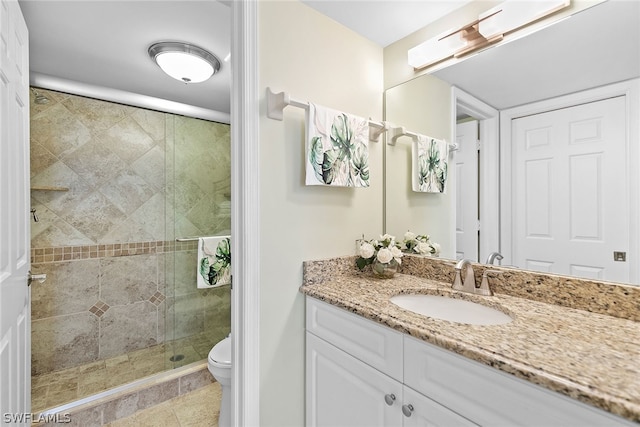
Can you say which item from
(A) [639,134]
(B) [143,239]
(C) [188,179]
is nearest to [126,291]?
(B) [143,239]

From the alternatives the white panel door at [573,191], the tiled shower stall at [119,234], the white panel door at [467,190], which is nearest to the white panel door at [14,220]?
the tiled shower stall at [119,234]

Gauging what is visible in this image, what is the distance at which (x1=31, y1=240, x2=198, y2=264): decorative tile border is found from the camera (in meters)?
2.23

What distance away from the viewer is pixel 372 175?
1.65m

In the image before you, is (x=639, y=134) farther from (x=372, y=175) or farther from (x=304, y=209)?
(x=304, y=209)

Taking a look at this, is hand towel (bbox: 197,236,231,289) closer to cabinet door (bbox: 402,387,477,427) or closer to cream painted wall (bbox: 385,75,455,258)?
cream painted wall (bbox: 385,75,455,258)

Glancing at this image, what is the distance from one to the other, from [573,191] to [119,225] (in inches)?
119

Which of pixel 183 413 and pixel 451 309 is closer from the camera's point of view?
pixel 451 309

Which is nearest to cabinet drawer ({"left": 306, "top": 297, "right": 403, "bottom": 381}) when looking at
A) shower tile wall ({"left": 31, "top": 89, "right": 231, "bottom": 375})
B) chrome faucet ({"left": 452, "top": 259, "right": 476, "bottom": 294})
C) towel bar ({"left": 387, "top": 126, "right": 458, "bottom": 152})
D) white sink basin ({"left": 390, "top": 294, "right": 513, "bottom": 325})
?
white sink basin ({"left": 390, "top": 294, "right": 513, "bottom": 325})

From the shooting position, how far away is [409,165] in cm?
166

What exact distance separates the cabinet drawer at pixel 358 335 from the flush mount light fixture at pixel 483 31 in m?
1.32

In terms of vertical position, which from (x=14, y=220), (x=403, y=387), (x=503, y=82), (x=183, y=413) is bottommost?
(x=183, y=413)

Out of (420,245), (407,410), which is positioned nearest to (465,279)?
(420,245)

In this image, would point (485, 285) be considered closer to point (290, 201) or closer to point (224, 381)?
point (290, 201)

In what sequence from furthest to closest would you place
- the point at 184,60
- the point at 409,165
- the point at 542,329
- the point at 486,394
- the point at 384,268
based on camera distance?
the point at 184,60
the point at 409,165
the point at 384,268
the point at 542,329
the point at 486,394
